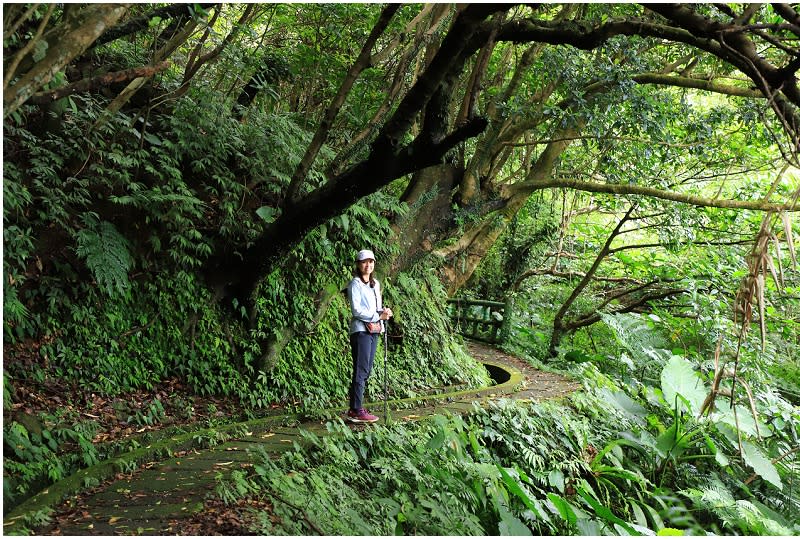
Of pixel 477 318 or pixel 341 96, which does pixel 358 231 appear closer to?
pixel 341 96

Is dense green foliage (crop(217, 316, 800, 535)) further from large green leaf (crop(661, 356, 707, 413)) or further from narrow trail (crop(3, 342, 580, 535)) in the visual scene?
narrow trail (crop(3, 342, 580, 535))

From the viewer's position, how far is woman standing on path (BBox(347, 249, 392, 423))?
21.1ft

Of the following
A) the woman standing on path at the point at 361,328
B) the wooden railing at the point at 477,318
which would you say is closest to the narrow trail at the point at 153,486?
the woman standing on path at the point at 361,328

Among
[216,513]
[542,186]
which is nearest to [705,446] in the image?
[542,186]

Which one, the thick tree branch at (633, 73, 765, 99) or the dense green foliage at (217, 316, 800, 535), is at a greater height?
the thick tree branch at (633, 73, 765, 99)

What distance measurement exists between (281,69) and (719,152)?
7.95 meters

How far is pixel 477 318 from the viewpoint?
14703 mm

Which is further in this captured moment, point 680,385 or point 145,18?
point 680,385

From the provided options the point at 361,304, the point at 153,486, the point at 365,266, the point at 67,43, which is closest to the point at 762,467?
the point at 361,304

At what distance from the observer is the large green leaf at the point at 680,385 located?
27.2 ft

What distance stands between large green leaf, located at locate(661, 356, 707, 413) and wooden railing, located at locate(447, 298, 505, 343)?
5867 mm

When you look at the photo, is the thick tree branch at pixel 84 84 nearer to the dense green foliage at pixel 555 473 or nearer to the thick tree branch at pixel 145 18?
the thick tree branch at pixel 145 18

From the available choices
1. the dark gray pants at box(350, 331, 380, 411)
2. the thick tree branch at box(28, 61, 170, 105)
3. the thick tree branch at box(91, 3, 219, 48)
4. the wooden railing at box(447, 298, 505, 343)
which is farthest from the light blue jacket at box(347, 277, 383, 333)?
the wooden railing at box(447, 298, 505, 343)

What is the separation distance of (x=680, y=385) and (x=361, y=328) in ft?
16.3
